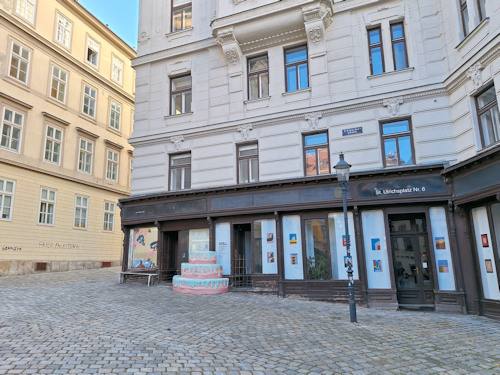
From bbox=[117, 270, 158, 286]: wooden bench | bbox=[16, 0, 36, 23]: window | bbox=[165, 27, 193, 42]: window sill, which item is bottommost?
bbox=[117, 270, 158, 286]: wooden bench

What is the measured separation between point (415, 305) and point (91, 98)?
24109 millimetres

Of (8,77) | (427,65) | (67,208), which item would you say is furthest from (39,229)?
(427,65)

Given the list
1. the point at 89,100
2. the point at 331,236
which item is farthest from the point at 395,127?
the point at 89,100

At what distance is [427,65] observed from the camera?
12.4 metres

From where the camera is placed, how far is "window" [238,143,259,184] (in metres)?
14.4

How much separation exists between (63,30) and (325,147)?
20.2m

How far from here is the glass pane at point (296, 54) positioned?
1462cm

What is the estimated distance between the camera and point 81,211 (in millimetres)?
23297

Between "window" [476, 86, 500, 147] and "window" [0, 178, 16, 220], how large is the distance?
21855 millimetres

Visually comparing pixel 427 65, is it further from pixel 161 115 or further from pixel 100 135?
pixel 100 135

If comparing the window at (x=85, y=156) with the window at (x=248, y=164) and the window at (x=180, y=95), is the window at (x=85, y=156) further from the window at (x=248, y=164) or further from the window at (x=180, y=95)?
the window at (x=248, y=164)

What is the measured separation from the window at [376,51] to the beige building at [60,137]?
18.7 meters

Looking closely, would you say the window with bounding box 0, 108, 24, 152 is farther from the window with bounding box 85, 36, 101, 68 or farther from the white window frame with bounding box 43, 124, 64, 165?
the window with bounding box 85, 36, 101, 68

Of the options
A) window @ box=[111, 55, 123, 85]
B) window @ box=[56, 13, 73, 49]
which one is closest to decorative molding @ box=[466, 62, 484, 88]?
window @ box=[56, 13, 73, 49]
